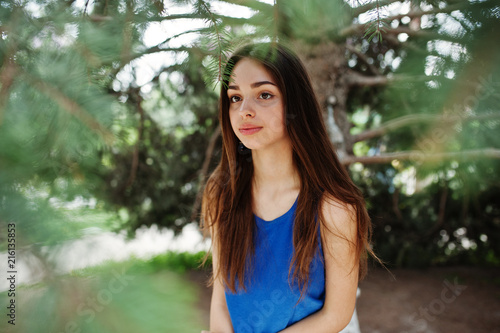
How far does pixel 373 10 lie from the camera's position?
772mm

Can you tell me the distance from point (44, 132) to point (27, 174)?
0.11 m

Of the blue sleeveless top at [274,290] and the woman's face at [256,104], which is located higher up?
the woman's face at [256,104]

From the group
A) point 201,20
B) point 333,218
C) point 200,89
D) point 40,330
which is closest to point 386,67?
point 200,89

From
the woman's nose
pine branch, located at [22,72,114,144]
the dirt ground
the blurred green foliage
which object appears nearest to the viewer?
the blurred green foliage

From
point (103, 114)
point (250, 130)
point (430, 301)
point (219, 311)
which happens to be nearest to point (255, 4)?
point (250, 130)

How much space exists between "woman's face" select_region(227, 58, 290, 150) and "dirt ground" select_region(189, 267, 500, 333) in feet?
7.55

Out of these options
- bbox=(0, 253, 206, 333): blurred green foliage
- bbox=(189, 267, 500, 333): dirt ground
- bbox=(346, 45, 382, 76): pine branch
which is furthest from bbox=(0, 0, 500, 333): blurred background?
bbox=(189, 267, 500, 333): dirt ground

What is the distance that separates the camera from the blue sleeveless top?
1.17 metres

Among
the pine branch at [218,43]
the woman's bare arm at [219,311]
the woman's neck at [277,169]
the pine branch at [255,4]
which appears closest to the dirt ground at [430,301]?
the woman's bare arm at [219,311]

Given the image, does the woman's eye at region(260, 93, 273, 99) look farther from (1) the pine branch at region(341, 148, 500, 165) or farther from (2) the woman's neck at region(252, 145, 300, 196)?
(1) the pine branch at region(341, 148, 500, 165)

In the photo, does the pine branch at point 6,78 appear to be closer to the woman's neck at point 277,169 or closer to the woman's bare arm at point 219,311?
the woman's neck at point 277,169

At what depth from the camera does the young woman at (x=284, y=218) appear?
3.67 ft

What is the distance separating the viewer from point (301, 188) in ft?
4.01

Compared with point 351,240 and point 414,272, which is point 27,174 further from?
point 414,272
